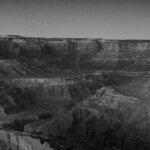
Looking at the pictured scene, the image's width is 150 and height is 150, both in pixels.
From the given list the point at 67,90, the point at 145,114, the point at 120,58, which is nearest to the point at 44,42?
the point at 120,58

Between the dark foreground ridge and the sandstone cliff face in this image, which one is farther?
the dark foreground ridge

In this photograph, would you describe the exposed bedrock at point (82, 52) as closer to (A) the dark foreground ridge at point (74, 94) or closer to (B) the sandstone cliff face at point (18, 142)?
(A) the dark foreground ridge at point (74, 94)

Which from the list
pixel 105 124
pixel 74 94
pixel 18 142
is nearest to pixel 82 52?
pixel 74 94

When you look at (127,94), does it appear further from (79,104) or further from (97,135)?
(97,135)

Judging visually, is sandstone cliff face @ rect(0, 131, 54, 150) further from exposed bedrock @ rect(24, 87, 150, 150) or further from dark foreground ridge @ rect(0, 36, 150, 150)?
exposed bedrock @ rect(24, 87, 150, 150)

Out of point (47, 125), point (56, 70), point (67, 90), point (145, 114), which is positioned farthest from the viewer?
point (56, 70)

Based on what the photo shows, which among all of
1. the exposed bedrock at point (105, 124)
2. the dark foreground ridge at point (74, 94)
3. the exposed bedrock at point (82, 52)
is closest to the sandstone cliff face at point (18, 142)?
the dark foreground ridge at point (74, 94)

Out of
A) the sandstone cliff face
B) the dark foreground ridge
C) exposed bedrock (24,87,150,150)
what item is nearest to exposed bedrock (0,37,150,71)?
the dark foreground ridge
